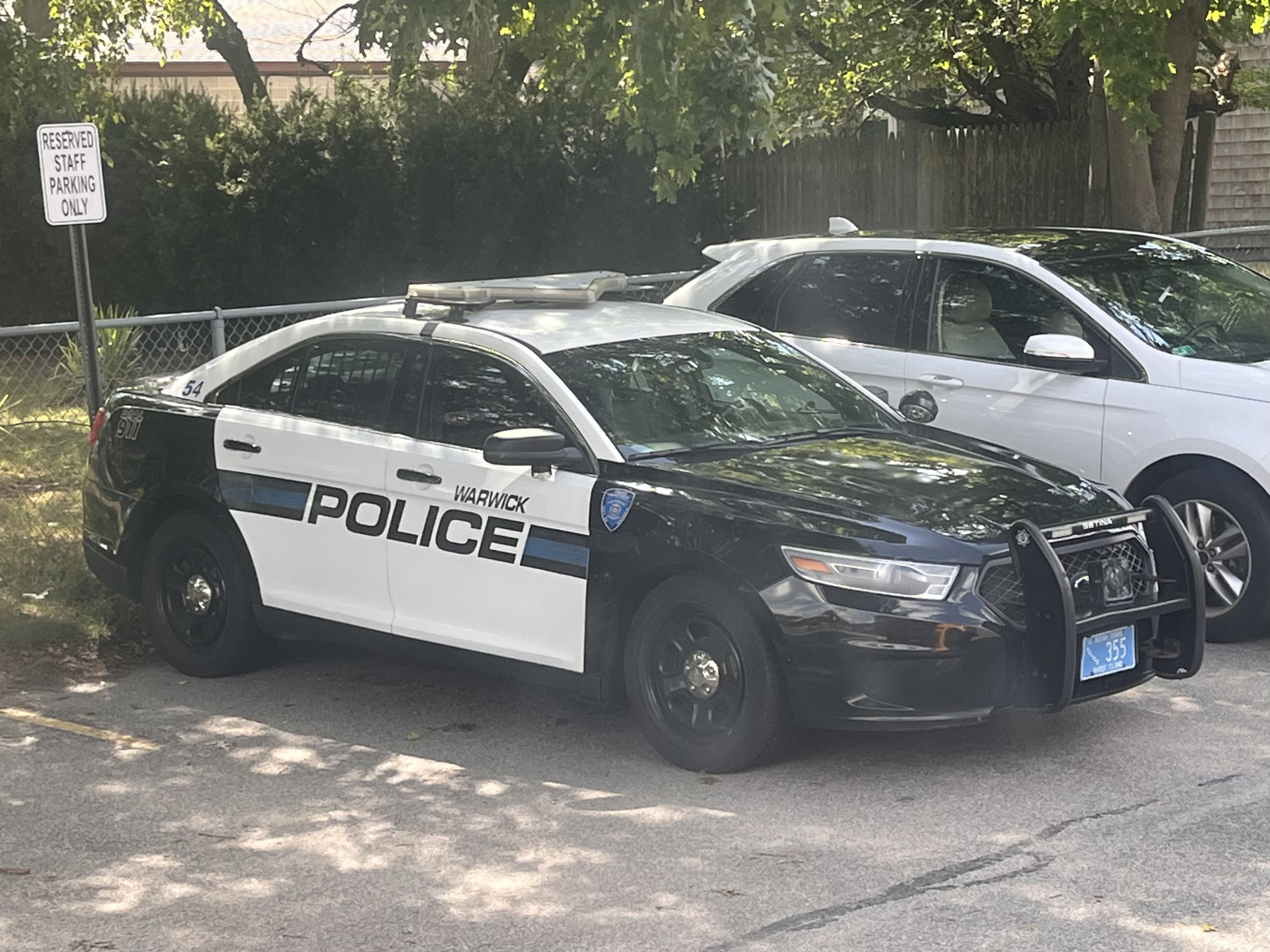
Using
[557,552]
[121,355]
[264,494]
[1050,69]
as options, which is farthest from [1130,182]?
[557,552]

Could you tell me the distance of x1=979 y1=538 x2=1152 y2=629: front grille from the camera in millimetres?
6090

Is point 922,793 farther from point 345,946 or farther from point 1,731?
point 1,731

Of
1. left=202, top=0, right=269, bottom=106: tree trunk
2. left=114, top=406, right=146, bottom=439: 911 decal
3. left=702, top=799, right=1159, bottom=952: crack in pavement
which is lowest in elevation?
left=702, top=799, right=1159, bottom=952: crack in pavement

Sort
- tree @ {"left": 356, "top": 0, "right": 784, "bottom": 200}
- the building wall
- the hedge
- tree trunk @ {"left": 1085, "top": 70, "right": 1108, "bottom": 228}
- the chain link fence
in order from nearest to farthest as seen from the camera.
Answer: tree @ {"left": 356, "top": 0, "right": 784, "bottom": 200}, the chain link fence, tree trunk @ {"left": 1085, "top": 70, "right": 1108, "bottom": 228}, the hedge, the building wall

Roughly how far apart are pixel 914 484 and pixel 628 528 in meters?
1.02

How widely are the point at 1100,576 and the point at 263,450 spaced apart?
3.40m

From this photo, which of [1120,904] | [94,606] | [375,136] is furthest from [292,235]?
[1120,904]

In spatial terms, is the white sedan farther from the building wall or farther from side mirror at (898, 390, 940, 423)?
the building wall

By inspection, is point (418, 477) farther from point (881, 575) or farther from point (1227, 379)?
point (1227, 379)

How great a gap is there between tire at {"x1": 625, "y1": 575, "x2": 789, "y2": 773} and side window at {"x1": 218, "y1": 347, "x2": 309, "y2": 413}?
2069mm

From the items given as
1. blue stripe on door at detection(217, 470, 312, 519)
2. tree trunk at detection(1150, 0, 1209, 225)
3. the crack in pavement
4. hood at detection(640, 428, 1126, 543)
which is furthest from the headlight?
tree trunk at detection(1150, 0, 1209, 225)

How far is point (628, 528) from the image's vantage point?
6.47m

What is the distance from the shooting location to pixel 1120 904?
5059 mm

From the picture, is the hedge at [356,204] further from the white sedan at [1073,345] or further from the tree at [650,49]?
the white sedan at [1073,345]
